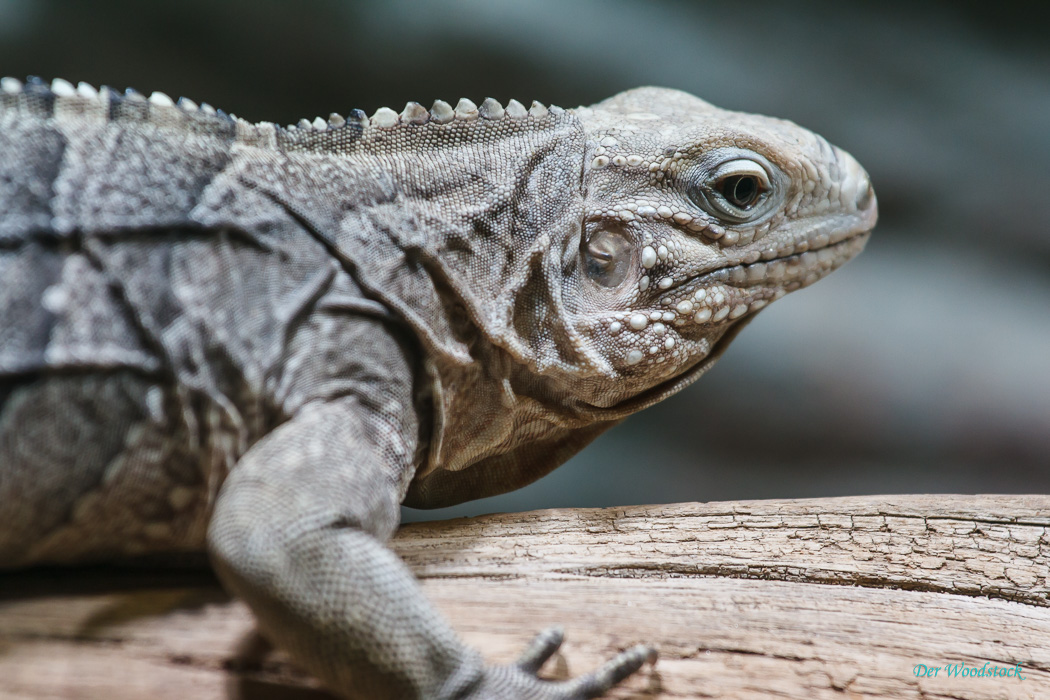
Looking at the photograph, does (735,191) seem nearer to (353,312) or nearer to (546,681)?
(353,312)

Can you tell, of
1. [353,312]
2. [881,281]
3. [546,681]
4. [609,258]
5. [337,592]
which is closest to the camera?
[337,592]

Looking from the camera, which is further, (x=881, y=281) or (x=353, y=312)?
(x=881, y=281)

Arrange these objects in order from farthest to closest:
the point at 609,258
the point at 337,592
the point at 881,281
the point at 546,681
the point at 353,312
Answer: the point at 881,281, the point at 609,258, the point at 353,312, the point at 546,681, the point at 337,592

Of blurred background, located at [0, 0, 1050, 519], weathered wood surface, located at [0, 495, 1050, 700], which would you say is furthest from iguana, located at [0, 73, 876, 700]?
blurred background, located at [0, 0, 1050, 519]

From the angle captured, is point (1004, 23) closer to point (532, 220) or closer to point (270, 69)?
point (532, 220)

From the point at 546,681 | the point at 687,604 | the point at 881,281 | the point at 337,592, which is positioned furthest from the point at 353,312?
the point at 881,281

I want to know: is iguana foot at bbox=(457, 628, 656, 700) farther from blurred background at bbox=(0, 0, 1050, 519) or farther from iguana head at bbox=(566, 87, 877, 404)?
blurred background at bbox=(0, 0, 1050, 519)

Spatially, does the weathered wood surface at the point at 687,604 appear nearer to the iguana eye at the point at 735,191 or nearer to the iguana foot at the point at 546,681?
the iguana foot at the point at 546,681
